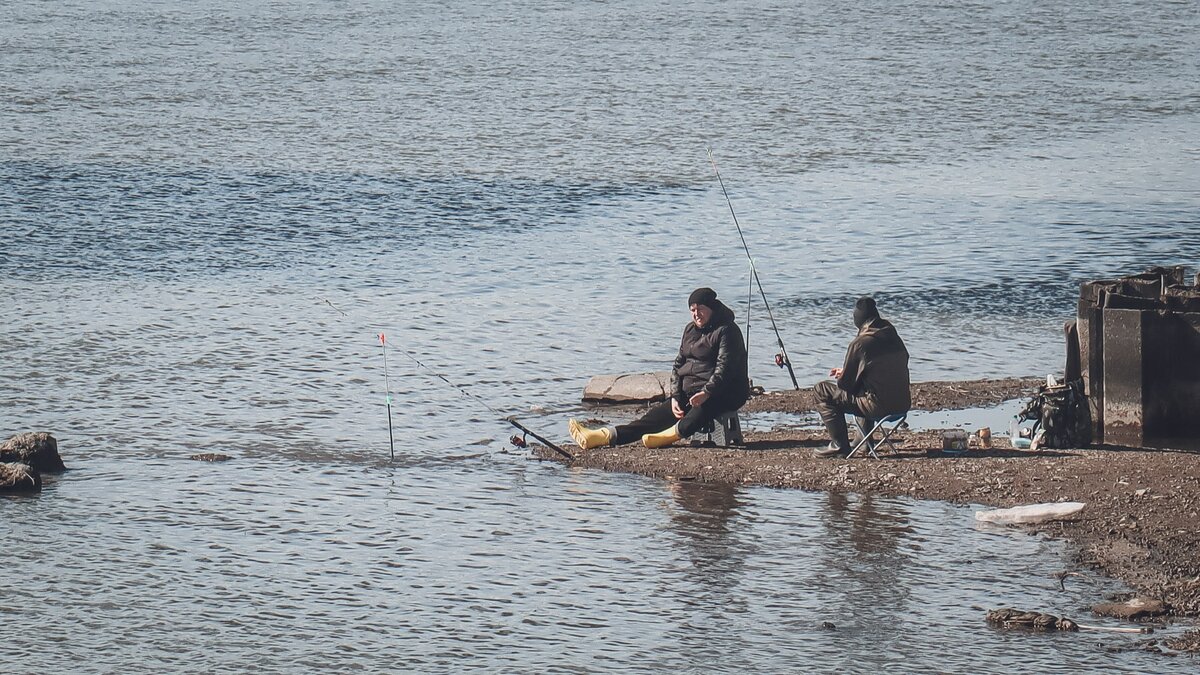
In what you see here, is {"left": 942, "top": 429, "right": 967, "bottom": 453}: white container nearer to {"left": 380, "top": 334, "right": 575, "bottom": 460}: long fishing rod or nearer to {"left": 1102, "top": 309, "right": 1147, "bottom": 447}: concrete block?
{"left": 1102, "top": 309, "right": 1147, "bottom": 447}: concrete block

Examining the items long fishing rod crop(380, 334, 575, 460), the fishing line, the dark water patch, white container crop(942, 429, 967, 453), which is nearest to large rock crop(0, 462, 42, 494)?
the fishing line

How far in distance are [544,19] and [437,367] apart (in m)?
34.7

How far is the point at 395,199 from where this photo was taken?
29297 millimetres

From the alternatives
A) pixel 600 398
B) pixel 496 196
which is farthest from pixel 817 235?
pixel 600 398

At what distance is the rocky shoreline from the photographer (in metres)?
10.2

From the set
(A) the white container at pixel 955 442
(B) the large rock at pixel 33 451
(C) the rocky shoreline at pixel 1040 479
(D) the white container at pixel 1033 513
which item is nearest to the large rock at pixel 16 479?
(B) the large rock at pixel 33 451

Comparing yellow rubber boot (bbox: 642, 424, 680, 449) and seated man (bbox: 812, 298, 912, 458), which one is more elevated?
seated man (bbox: 812, 298, 912, 458)

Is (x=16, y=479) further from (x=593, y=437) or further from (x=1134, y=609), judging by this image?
(x=1134, y=609)

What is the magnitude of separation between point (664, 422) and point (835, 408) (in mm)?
1515

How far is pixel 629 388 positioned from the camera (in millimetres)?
15445

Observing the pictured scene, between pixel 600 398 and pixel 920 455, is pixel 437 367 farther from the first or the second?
pixel 920 455

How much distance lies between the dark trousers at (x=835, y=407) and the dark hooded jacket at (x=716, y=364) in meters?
0.74

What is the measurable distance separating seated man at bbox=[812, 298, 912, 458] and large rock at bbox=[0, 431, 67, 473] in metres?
5.80

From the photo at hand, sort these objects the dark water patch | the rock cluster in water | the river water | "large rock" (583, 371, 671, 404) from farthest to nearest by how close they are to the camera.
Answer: the dark water patch, "large rock" (583, 371, 671, 404), the rock cluster in water, the river water
